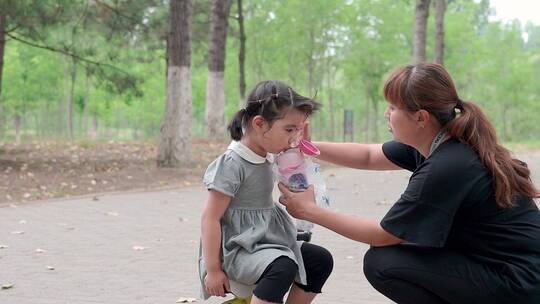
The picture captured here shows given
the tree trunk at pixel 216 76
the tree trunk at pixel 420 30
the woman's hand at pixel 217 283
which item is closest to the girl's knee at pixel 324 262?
the woman's hand at pixel 217 283

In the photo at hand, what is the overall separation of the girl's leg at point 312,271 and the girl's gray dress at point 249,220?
11cm

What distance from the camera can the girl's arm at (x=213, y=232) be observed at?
2912mm

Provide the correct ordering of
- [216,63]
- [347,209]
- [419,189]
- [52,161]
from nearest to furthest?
[419,189], [347,209], [52,161], [216,63]

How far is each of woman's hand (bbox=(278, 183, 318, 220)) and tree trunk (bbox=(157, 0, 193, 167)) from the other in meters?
9.27

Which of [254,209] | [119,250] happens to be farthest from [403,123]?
[119,250]

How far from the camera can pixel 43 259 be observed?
5.62m

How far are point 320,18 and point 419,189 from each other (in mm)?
27814

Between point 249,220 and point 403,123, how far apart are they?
75cm

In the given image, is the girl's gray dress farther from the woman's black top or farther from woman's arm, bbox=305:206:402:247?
the woman's black top

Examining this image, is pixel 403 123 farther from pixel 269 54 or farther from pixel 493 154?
pixel 269 54

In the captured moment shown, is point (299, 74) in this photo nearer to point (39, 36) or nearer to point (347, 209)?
point (39, 36)

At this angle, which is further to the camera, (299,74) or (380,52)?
(299,74)

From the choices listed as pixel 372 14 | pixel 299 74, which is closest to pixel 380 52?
pixel 372 14

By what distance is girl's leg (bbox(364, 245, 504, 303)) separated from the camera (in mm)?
2900
